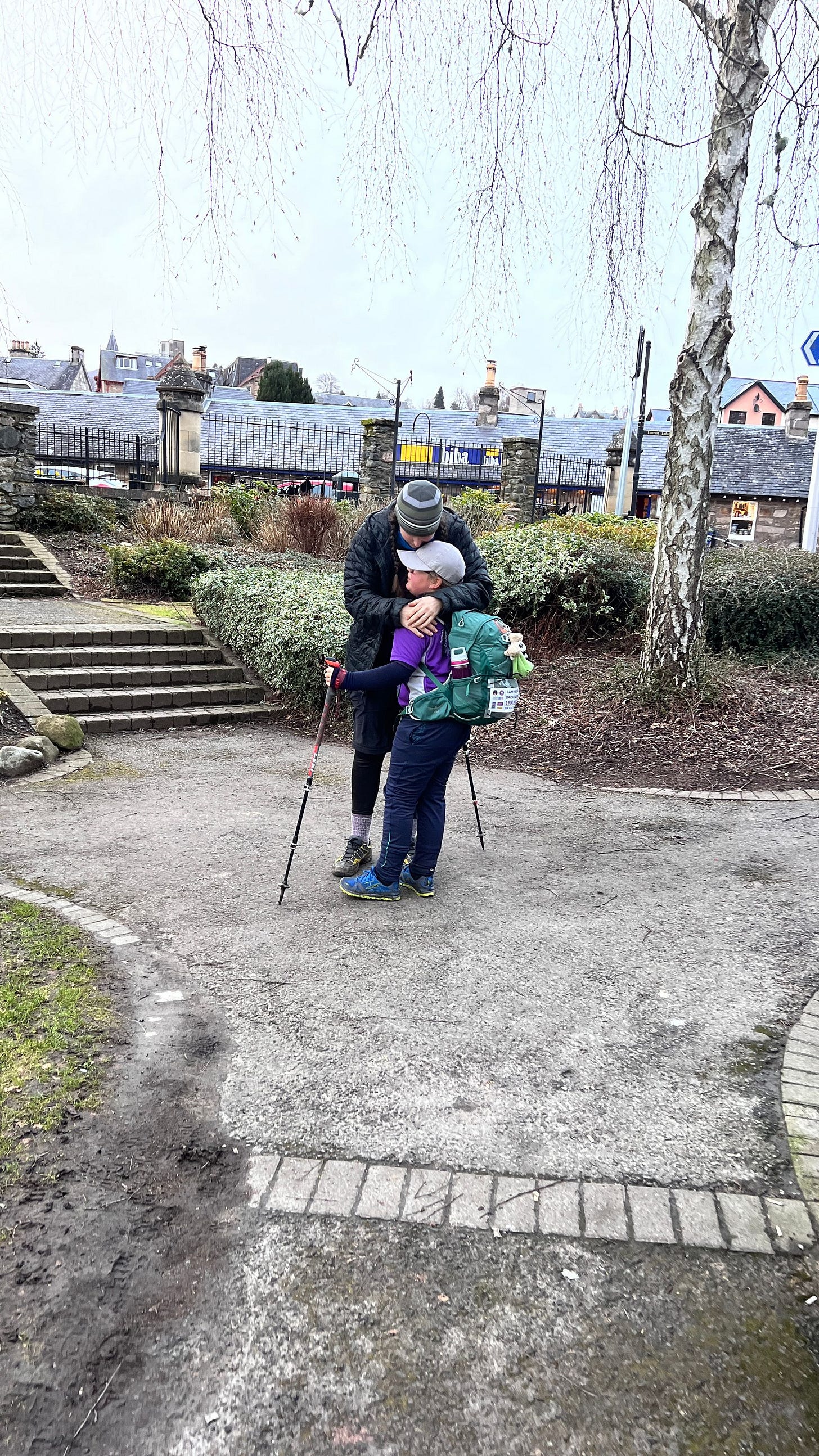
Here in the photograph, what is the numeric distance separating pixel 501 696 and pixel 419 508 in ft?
2.81

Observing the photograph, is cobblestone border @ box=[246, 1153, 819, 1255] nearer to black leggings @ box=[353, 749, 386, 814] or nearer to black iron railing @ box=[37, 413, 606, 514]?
black leggings @ box=[353, 749, 386, 814]

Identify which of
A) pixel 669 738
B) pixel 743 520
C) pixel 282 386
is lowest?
pixel 669 738

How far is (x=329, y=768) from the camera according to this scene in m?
6.97

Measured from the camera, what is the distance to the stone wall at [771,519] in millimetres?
36875

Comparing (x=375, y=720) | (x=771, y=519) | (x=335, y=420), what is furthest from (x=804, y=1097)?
(x=335, y=420)

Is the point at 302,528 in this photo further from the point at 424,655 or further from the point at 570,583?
the point at 424,655

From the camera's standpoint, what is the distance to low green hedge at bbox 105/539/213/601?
1188cm

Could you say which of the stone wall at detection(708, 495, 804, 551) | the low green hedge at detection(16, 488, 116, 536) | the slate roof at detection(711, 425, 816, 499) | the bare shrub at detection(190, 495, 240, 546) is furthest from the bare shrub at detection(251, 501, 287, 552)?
the stone wall at detection(708, 495, 804, 551)

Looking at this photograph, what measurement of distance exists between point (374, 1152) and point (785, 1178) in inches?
43.5

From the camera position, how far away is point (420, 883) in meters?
4.51

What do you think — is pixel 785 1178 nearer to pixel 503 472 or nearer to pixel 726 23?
pixel 726 23

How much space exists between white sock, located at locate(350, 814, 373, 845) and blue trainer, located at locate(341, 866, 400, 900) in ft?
0.92

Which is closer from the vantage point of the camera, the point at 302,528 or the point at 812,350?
the point at 812,350

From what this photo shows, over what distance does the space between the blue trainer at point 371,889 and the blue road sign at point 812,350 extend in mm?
7003
